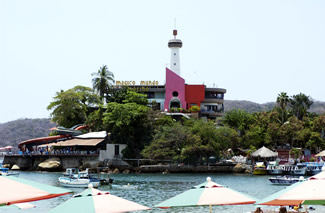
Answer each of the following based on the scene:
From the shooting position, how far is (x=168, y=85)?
87062mm

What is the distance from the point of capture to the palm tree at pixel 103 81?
289 feet

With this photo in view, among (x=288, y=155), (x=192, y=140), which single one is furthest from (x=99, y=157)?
(x=288, y=155)

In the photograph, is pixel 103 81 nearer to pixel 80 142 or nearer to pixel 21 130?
pixel 80 142

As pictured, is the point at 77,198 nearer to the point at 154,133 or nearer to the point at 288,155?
the point at 154,133

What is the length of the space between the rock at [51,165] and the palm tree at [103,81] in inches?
709

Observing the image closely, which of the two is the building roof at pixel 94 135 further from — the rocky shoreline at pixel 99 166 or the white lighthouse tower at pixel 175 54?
the white lighthouse tower at pixel 175 54

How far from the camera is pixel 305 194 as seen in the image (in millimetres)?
15078

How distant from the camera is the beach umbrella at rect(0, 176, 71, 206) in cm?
1328

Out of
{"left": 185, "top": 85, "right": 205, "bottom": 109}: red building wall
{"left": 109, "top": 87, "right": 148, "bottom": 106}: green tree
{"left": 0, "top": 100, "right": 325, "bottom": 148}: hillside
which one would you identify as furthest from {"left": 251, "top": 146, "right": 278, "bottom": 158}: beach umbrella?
{"left": 0, "top": 100, "right": 325, "bottom": 148}: hillside

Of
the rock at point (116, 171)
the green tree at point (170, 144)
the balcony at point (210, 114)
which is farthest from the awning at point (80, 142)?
the balcony at point (210, 114)

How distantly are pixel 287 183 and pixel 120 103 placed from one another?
3224cm

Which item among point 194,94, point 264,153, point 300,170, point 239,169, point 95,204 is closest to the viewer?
point 95,204

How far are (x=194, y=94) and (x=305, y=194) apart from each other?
240 ft

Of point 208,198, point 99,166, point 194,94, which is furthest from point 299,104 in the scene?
point 208,198
